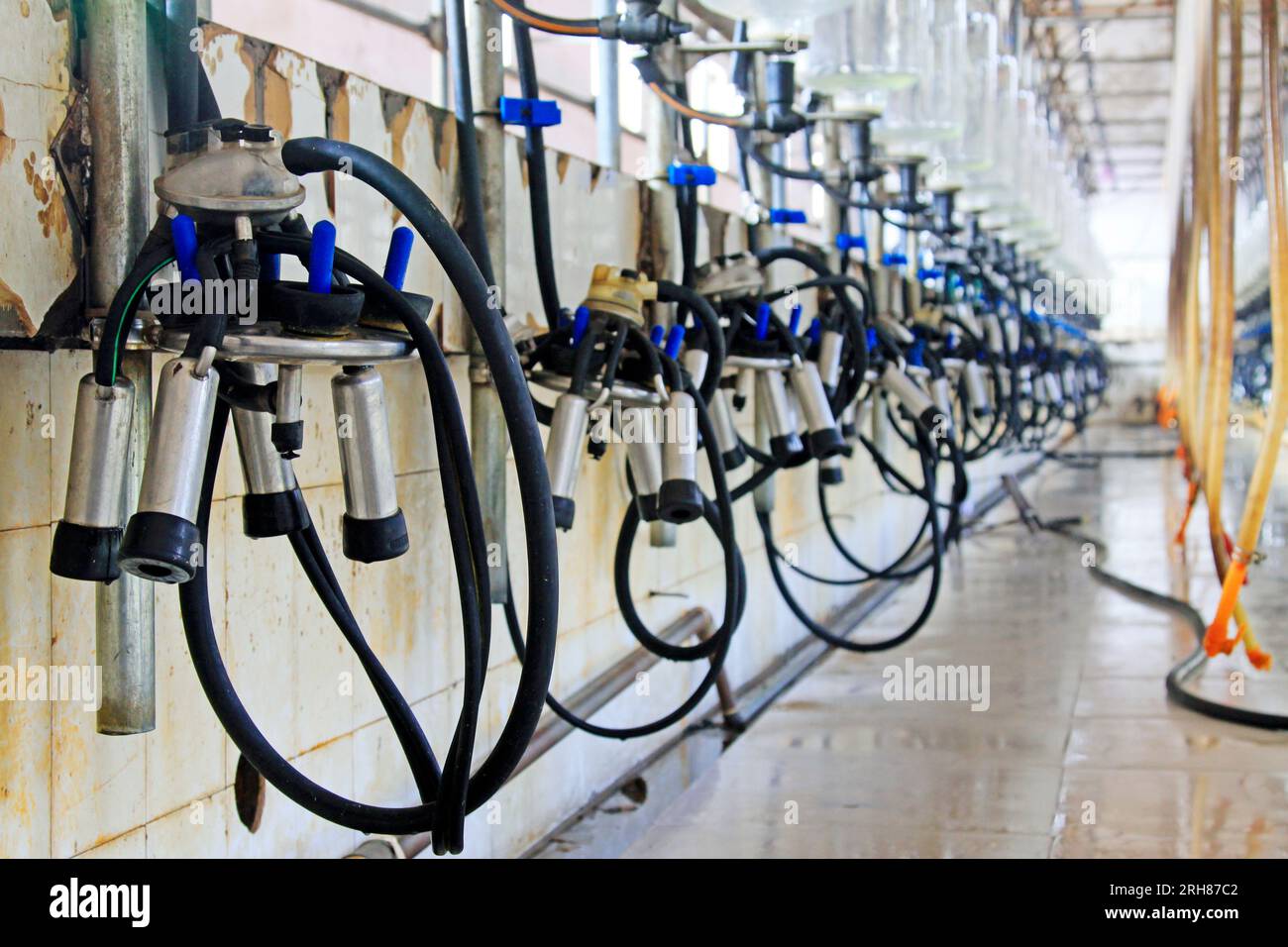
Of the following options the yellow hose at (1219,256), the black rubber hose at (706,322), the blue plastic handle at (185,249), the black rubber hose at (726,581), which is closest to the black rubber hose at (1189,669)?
the yellow hose at (1219,256)

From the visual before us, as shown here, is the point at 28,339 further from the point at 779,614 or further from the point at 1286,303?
the point at 779,614

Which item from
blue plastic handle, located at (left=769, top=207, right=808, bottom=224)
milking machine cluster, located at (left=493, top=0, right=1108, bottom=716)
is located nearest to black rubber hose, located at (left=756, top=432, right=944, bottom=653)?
milking machine cluster, located at (left=493, top=0, right=1108, bottom=716)

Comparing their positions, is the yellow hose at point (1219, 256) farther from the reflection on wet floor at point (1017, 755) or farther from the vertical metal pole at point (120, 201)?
the vertical metal pole at point (120, 201)

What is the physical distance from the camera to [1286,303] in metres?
2.15

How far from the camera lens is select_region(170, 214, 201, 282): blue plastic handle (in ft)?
2.72

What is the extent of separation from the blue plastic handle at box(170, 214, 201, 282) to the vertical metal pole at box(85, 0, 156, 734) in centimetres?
13

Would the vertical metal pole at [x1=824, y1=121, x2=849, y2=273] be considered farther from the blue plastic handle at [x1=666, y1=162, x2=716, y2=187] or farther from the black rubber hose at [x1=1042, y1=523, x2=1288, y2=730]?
the blue plastic handle at [x1=666, y1=162, x2=716, y2=187]

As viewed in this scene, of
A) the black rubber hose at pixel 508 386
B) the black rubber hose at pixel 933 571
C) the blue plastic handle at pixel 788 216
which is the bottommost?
the black rubber hose at pixel 933 571

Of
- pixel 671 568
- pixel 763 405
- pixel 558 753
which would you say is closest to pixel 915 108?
pixel 671 568

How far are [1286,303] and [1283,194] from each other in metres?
0.17

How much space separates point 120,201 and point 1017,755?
1.61m

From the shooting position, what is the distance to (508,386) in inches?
34.5

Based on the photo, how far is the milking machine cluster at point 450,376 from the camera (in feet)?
2.71

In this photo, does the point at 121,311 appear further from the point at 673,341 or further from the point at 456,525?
the point at 673,341
